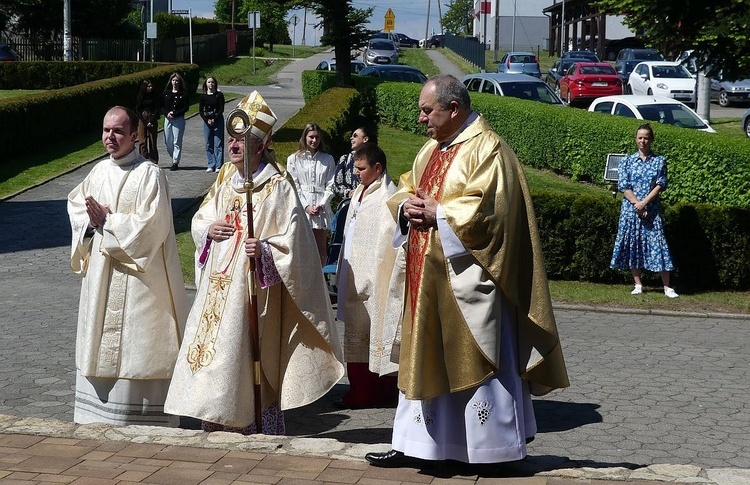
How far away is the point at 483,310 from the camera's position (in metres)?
5.51

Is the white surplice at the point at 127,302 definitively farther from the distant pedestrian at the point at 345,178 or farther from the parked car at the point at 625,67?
the parked car at the point at 625,67

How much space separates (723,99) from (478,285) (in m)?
35.4

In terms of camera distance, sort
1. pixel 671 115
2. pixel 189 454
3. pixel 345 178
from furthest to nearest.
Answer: pixel 671 115 → pixel 345 178 → pixel 189 454

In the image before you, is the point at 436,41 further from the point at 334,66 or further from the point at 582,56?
the point at 334,66

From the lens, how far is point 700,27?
13109 mm

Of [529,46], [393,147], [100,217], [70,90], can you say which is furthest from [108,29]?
[100,217]

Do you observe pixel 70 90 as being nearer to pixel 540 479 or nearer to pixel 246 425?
pixel 246 425

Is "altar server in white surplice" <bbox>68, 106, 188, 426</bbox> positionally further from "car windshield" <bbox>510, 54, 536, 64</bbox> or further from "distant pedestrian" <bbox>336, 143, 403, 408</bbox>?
"car windshield" <bbox>510, 54, 536, 64</bbox>

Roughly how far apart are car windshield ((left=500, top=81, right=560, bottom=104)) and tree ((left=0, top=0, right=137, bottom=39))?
30.1 meters

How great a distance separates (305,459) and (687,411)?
3.33 metres

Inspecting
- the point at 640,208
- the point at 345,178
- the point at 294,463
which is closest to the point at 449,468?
the point at 294,463

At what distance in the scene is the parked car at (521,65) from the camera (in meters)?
46.9

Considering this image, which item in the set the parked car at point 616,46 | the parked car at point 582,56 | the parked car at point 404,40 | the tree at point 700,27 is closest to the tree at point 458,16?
the parked car at point 404,40

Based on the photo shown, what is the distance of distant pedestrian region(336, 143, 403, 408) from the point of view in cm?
806
